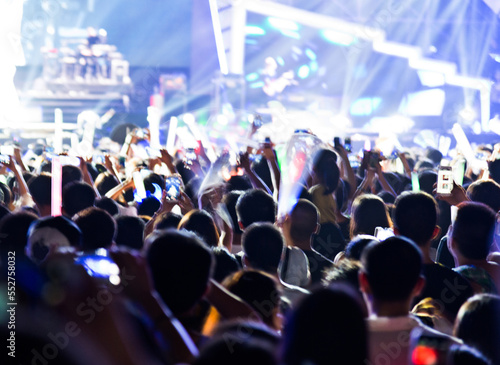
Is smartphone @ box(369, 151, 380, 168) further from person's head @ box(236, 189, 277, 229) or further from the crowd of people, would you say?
person's head @ box(236, 189, 277, 229)

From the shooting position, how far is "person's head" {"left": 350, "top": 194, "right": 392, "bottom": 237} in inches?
149

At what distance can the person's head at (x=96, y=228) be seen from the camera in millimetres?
2979

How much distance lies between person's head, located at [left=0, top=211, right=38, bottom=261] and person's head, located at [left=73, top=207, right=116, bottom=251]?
0.23 meters

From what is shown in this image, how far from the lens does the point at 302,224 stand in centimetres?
340

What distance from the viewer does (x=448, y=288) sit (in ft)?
9.19

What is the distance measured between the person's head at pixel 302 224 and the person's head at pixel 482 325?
143 centimetres

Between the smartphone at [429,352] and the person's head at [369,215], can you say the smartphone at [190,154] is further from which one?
the smartphone at [429,352]

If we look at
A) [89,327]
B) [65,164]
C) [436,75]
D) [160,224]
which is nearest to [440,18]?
[436,75]

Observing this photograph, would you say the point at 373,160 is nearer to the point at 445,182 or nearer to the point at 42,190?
the point at 445,182

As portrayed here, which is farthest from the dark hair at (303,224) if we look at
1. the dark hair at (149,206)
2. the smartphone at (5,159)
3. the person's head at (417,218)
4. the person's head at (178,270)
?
the smartphone at (5,159)

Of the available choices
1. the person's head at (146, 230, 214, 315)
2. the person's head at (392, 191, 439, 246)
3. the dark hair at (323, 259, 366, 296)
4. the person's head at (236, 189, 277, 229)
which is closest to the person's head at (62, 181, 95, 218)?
the person's head at (236, 189, 277, 229)

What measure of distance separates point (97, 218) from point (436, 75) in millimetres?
16787

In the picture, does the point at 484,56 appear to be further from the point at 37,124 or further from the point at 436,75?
the point at 37,124

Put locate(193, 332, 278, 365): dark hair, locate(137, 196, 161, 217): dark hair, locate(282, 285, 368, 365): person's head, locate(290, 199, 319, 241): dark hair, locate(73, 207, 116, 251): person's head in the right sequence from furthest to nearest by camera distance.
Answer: locate(137, 196, 161, 217): dark hair → locate(290, 199, 319, 241): dark hair → locate(73, 207, 116, 251): person's head → locate(282, 285, 368, 365): person's head → locate(193, 332, 278, 365): dark hair
